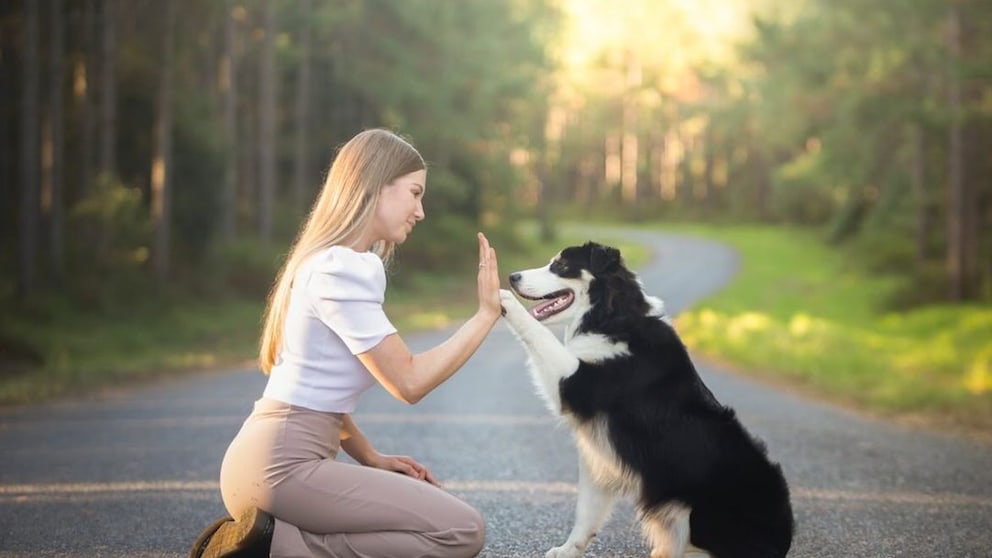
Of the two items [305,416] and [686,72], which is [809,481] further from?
[686,72]

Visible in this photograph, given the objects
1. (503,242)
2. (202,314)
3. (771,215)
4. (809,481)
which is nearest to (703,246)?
(503,242)

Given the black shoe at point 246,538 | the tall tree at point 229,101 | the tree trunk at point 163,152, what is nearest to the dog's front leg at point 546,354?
the black shoe at point 246,538

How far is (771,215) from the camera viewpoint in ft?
225

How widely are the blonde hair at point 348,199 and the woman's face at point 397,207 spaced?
0.04m

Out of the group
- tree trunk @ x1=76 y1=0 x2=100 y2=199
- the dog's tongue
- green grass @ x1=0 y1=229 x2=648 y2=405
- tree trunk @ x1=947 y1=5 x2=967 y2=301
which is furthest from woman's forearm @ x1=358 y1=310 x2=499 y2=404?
tree trunk @ x1=947 y1=5 x2=967 y2=301

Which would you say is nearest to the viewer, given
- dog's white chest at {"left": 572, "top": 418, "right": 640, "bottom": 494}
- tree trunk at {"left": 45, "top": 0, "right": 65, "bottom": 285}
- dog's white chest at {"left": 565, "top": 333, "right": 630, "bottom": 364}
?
dog's white chest at {"left": 572, "top": 418, "right": 640, "bottom": 494}

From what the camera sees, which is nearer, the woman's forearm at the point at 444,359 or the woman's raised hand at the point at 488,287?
the woman's forearm at the point at 444,359

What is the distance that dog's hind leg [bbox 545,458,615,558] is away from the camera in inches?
189

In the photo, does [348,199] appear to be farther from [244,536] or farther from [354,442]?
[244,536]

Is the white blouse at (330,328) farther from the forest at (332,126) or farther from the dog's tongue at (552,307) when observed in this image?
the forest at (332,126)

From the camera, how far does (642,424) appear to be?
15.1 feet

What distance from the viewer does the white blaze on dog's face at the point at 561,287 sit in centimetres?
505

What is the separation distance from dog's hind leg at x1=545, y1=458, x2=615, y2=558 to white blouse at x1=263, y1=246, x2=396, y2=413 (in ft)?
4.59

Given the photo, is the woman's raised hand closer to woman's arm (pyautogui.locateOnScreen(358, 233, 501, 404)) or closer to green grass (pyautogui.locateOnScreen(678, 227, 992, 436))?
woman's arm (pyautogui.locateOnScreen(358, 233, 501, 404))
